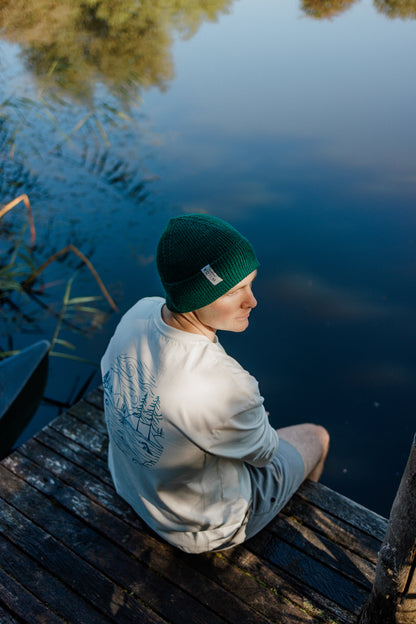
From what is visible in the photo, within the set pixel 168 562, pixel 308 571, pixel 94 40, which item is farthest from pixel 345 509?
pixel 94 40

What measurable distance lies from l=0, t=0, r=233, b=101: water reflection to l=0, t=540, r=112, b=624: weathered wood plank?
624cm

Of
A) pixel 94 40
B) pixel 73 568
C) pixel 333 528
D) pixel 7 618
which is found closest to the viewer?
pixel 7 618

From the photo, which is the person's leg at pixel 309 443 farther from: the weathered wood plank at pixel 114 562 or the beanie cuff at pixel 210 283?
the beanie cuff at pixel 210 283

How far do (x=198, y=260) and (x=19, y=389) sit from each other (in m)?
2.19

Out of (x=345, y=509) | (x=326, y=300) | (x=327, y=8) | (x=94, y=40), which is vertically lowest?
(x=326, y=300)

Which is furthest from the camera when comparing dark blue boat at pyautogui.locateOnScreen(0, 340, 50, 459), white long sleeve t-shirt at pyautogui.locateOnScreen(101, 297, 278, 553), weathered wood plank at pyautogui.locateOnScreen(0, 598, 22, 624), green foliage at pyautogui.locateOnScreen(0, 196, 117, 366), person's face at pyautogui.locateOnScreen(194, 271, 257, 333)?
green foliage at pyautogui.locateOnScreen(0, 196, 117, 366)

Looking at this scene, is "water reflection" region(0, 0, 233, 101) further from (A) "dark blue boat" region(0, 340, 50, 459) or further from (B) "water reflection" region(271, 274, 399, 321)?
(A) "dark blue boat" region(0, 340, 50, 459)

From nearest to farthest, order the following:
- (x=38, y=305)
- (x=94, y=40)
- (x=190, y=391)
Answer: (x=190, y=391) → (x=38, y=305) → (x=94, y=40)

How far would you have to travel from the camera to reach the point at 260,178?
616 cm

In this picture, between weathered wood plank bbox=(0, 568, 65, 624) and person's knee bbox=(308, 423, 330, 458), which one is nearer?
weathered wood plank bbox=(0, 568, 65, 624)

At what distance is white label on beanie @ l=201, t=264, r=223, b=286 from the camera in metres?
1.42

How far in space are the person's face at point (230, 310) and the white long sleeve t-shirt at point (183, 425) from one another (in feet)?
0.25

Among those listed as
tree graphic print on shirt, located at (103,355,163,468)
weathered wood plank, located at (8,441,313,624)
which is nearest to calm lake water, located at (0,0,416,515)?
weathered wood plank, located at (8,441,313,624)

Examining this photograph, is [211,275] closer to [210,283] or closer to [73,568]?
[210,283]
